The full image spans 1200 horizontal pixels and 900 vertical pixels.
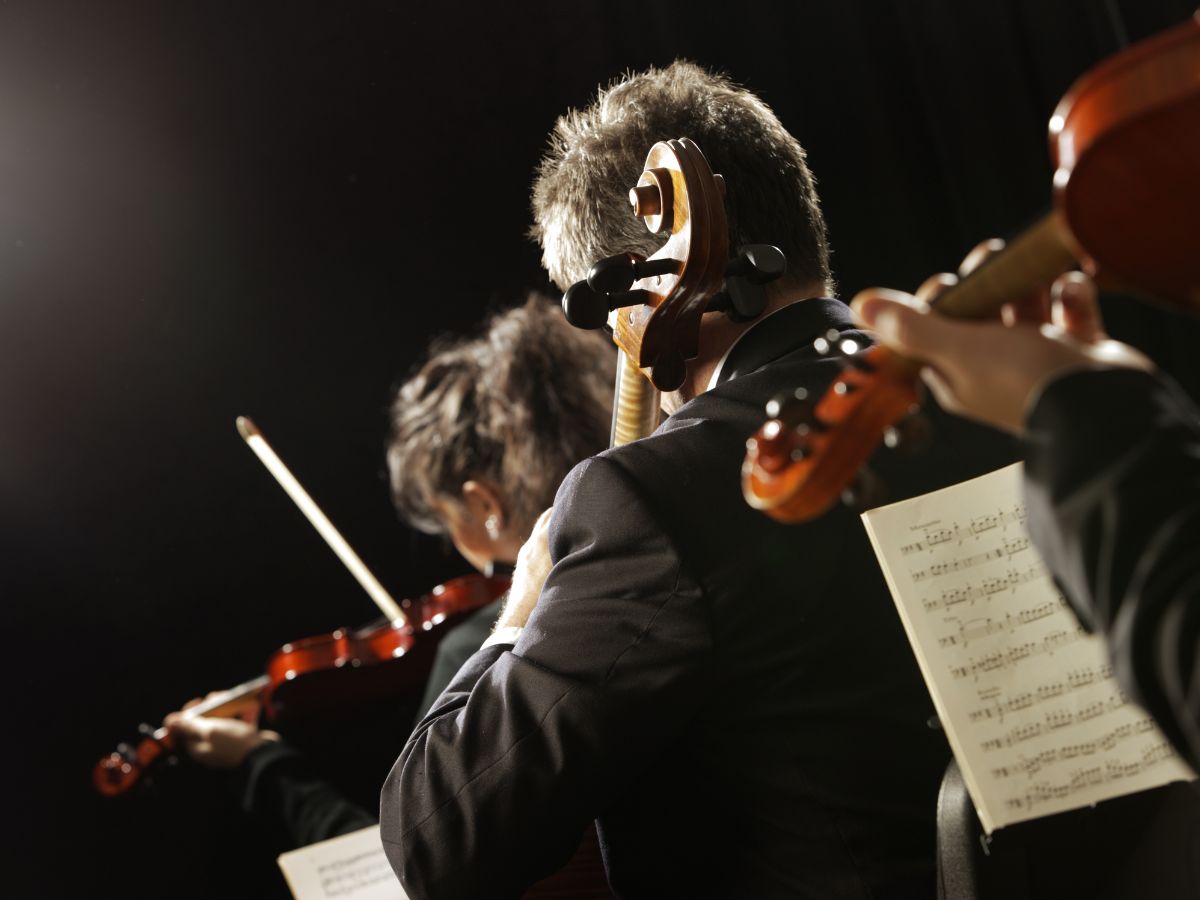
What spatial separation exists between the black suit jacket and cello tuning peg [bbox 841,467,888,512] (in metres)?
0.37

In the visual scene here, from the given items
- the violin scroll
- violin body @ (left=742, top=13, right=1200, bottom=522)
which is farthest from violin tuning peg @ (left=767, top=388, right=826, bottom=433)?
violin body @ (left=742, top=13, right=1200, bottom=522)

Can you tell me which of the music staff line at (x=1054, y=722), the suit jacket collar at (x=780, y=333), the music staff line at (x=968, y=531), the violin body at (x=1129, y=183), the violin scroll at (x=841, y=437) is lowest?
the music staff line at (x=1054, y=722)

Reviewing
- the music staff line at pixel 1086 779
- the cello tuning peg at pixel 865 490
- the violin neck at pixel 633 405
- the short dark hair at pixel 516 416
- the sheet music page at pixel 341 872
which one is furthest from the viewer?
the short dark hair at pixel 516 416

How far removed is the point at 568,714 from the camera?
3.37 ft

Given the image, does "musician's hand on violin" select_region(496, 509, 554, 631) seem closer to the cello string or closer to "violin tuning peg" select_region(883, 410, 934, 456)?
"violin tuning peg" select_region(883, 410, 934, 456)

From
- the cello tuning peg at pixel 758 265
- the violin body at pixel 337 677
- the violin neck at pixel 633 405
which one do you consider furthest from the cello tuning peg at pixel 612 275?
the violin body at pixel 337 677

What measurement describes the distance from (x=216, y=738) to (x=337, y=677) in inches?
11.5

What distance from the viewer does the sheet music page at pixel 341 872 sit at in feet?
6.28

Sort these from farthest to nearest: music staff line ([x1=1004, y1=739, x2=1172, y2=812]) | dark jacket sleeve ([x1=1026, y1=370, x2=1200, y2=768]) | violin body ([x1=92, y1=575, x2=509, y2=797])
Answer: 1. violin body ([x1=92, y1=575, x2=509, y2=797])
2. music staff line ([x1=1004, y1=739, x2=1172, y2=812])
3. dark jacket sleeve ([x1=1026, y1=370, x2=1200, y2=768])

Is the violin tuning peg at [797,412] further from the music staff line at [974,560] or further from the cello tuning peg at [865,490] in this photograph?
the music staff line at [974,560]

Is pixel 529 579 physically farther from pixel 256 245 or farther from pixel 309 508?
pixel 256 245

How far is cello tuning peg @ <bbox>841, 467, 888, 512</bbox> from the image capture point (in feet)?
2.17

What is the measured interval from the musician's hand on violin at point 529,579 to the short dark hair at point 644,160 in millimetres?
345

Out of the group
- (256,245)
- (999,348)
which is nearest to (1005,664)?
(999,348)
